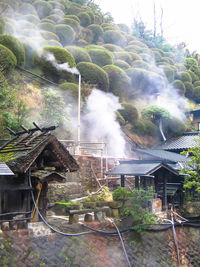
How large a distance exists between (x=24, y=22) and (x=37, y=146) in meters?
26.1

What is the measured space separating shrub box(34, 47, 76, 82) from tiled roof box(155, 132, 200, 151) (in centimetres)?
1121

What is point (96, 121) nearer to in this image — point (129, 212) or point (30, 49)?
point (30, 49)

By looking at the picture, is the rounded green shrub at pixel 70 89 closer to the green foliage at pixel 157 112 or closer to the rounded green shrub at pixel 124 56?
the green foliage at pixel 157 112

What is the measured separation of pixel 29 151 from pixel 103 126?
50.9 feet

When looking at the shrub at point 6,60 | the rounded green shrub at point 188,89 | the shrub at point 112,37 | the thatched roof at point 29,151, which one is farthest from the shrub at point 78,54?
the thatched roof at point 29,151

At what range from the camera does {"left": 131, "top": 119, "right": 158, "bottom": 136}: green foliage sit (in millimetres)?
28459

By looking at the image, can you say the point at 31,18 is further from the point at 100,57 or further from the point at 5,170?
the point at 5,170

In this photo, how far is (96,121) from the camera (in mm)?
24078

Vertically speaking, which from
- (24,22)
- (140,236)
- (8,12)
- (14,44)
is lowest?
(140,236)

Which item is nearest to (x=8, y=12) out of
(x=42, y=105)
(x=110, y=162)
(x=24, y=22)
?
(x=24, y=22)

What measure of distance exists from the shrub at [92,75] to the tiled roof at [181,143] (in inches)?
323

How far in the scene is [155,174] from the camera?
48.1ft

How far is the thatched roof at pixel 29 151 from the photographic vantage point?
8.33m

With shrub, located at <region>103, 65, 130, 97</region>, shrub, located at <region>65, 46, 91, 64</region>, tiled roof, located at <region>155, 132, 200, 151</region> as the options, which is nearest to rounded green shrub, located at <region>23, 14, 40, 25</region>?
shrub, located at <region>65, 46, 91, 64</region>
